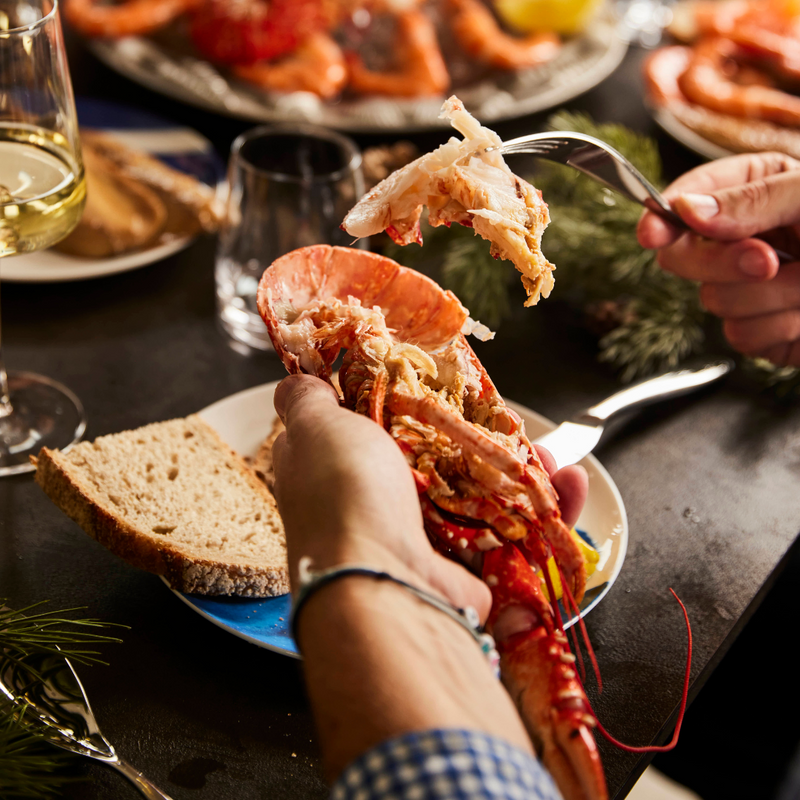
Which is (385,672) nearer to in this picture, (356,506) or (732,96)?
(356,506)

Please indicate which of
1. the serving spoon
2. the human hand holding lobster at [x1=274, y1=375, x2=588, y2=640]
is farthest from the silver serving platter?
the serving spoon

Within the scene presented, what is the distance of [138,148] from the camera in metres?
2.58

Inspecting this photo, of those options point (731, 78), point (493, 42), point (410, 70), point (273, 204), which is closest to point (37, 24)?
point (273, 204)

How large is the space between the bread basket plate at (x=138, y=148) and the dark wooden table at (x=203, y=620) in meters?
0.09

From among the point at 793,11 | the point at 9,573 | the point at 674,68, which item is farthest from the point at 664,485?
the point at 793,11

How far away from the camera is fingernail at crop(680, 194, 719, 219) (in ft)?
6.23

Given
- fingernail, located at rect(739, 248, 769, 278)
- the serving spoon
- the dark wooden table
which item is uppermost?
fingernail, located at rect(739, 248, 769, 278)

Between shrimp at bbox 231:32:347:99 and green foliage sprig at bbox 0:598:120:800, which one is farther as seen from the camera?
shrimp at bbox 231:32:347:99

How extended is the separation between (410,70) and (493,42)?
38 centimetres

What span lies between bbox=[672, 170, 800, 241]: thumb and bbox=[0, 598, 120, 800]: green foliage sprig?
5.01 ft

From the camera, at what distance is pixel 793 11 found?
3682 mm

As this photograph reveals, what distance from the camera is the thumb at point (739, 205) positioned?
1.91 meters

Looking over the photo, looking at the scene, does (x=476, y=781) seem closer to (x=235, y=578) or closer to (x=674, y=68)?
(x=235, y=578)

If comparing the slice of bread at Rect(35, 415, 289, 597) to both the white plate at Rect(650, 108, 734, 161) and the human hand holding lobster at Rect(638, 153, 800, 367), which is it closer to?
the human hand holding lobster at Rect(638, 153, 800, 367)
